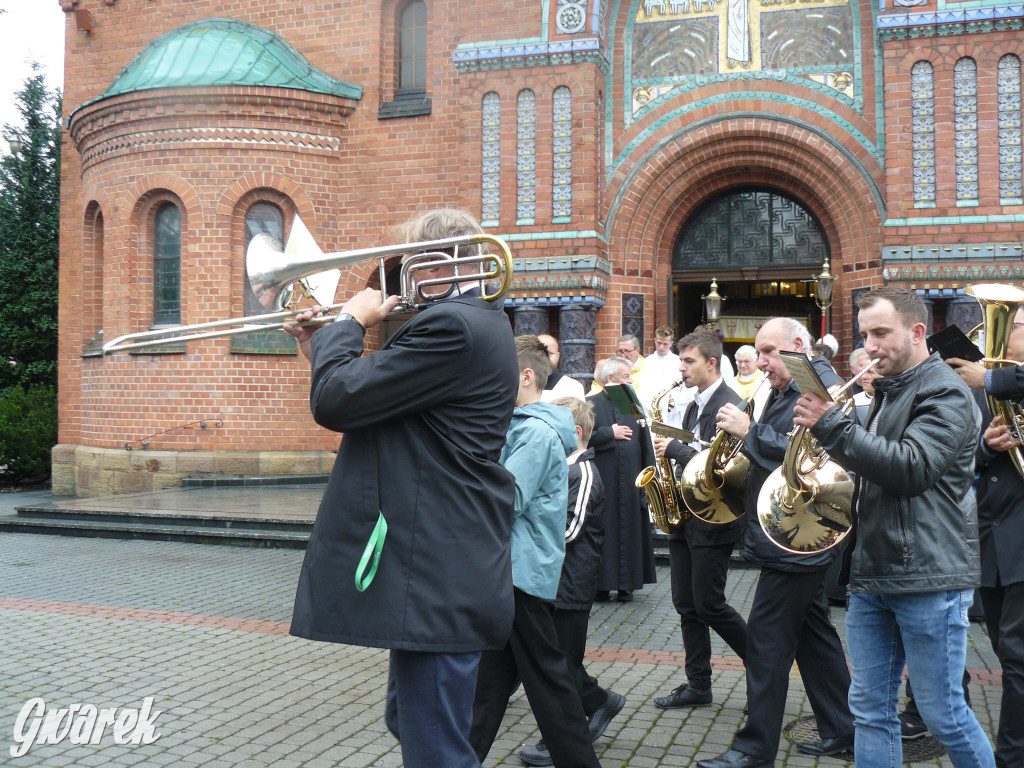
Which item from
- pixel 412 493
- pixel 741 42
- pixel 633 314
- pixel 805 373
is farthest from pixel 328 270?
pixel 741 42

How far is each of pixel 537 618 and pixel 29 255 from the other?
20.8m

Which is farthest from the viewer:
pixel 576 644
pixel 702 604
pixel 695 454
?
pixel 695 454

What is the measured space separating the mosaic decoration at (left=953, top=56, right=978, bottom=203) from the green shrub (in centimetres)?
1577

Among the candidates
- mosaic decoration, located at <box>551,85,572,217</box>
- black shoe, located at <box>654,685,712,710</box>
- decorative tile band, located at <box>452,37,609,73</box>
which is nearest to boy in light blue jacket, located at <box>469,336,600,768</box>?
black shoe, located at <box>654,685,712,710</box>

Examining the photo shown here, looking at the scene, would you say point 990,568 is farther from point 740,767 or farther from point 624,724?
point 624,724

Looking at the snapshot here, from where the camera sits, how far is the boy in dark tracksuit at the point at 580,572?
4414 millimetres

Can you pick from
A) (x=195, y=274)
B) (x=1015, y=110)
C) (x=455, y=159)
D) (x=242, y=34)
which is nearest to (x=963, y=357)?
(x=1015, y=110)

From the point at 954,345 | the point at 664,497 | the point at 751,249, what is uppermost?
the point at 751,249

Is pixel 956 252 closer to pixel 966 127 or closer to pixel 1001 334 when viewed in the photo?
pixel 966 127

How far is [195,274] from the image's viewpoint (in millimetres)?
14547

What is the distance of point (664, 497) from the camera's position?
5.32m

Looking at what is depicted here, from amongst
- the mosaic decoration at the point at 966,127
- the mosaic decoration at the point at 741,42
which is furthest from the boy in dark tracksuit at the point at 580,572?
the mosaic decoration at the point at 741,42

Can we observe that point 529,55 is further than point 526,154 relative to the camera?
No

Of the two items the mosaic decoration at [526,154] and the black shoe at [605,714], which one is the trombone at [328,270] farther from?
the mosaic decoration at [526,154]
